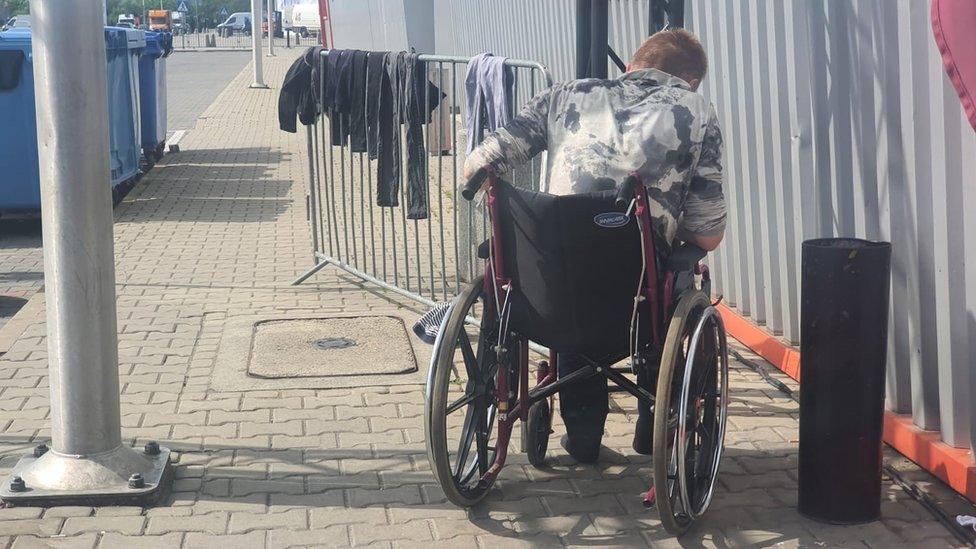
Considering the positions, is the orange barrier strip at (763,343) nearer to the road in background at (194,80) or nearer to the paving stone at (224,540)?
the paving stone at (224,540)

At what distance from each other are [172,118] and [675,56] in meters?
19.2

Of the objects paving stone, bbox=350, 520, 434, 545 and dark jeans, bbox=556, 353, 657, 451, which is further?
dark jeans, bbox=556, 353, 657, 451

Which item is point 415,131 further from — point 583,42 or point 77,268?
point 77,268

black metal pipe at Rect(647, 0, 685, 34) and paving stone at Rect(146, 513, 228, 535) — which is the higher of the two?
black metal pipe at Rect(647, 0, 685, 34)

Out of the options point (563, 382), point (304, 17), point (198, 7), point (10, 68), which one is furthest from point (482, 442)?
point (198, 7)

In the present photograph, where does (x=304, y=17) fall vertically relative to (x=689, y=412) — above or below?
above

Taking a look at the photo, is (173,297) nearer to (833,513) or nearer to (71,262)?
(71,262)

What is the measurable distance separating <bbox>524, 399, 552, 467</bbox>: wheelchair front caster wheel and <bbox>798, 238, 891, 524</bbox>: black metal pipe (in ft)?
3.03

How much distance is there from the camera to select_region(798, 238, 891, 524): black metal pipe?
3.96m

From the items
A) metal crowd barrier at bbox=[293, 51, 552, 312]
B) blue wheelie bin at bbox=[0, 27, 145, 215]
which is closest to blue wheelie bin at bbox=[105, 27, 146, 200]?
blue wheelie bin at bbox=[0, 27, 145, 215]

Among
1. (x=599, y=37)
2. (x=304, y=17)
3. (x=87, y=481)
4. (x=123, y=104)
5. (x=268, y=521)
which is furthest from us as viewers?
(x=304, y=17)

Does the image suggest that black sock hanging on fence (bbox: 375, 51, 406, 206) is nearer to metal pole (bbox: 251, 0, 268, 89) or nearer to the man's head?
the man's head

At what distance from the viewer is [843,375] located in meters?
4.00

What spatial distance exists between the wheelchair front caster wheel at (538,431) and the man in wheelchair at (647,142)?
0.31 m
